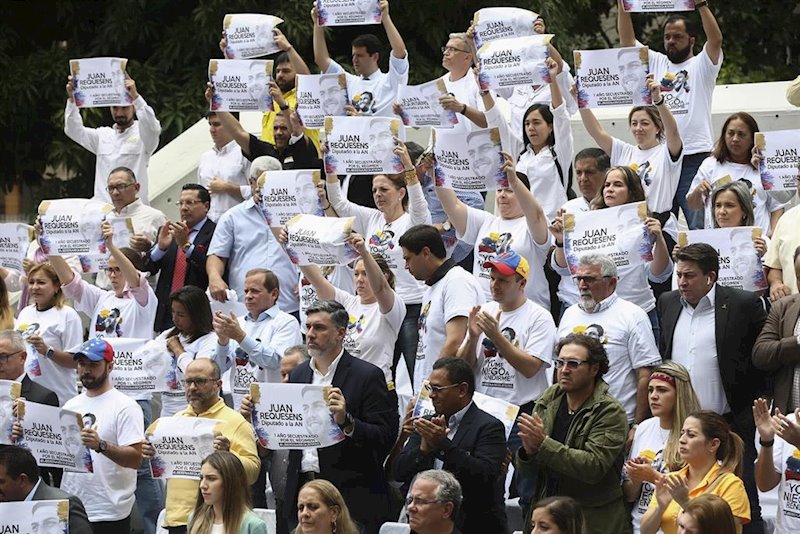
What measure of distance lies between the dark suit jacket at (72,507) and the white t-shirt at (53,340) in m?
2.45

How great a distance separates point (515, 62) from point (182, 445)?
4.01m

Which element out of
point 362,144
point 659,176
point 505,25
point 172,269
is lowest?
point 172,269

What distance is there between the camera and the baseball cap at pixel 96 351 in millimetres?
10969

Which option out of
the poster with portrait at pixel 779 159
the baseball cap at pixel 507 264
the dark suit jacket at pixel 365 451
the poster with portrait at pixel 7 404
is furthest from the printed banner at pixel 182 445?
the poster with portrait at pixel 779 159

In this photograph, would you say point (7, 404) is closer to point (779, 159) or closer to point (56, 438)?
point (56, 438)

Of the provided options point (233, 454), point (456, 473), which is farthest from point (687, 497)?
point (233, 454)

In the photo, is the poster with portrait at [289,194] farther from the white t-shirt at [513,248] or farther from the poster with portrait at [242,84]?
the poster with portrait at [242,84]

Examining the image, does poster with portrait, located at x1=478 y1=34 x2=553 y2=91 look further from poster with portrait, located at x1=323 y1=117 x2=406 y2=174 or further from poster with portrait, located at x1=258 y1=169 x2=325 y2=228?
poster with portrait, located at x1=258 y1=169 x2=325 y2=228

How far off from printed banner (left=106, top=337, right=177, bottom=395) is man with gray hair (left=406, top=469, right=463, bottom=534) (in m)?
3.00

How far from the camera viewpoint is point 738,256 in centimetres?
1111

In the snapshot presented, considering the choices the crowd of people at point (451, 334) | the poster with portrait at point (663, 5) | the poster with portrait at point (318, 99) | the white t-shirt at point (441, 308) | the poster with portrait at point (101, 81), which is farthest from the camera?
the poster with portrait at point (101, 81)

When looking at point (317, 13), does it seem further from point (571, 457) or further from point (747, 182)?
point (571, 457)

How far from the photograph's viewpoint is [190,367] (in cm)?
1049

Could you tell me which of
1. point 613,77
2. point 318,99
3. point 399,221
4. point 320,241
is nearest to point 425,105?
point 399,221
